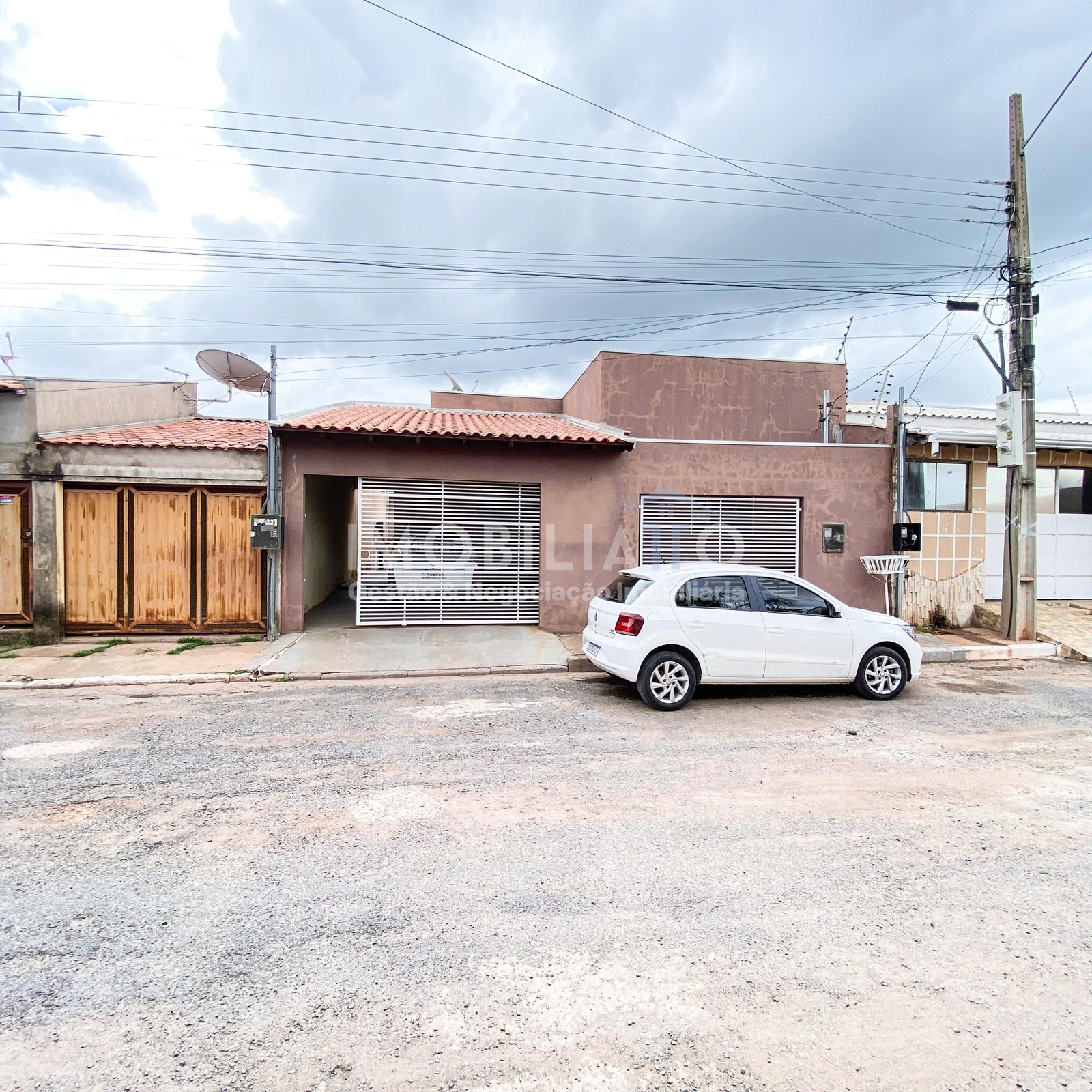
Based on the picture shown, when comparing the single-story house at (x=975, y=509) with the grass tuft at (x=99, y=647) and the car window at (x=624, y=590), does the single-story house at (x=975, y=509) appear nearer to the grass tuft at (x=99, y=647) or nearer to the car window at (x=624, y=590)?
the car window at (x=624, y=590)

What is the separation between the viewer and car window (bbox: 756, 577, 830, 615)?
7.13 metres

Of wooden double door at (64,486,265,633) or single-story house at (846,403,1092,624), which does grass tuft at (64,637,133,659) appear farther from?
single-story house at (846,403,1092,624)

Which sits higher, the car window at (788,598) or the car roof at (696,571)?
the car roof at (696,571)

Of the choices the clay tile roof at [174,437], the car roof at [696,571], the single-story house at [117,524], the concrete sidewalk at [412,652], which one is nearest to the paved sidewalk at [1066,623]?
the car roof at [696,571]

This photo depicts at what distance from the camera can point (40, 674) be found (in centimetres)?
802

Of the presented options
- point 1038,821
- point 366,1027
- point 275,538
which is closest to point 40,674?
point 275,538

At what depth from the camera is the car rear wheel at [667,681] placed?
673 centimetres

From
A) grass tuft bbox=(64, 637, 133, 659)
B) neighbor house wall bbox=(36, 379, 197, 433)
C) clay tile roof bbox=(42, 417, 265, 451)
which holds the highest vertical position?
neighbor house wall bbox=(36, 379, 197, 433)

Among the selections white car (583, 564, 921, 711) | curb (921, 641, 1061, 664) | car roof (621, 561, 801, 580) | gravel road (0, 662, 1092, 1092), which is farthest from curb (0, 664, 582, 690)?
curb (921, 641, 1061, 664)

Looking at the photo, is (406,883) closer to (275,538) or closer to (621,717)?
(621,717)

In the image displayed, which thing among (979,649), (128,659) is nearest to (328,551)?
(128,659)

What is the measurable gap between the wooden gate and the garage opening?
4.24 m

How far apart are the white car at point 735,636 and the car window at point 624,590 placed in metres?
0.01

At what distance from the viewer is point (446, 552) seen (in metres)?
11.2
